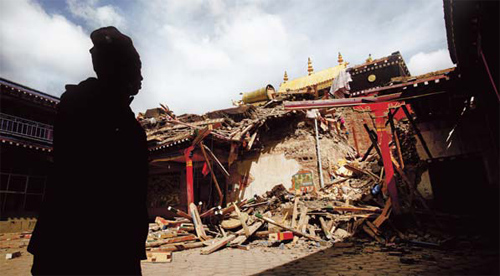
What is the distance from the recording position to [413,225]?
7250 mm

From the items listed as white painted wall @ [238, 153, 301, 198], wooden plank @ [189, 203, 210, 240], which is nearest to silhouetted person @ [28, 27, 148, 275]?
wooden plank @ [189, 203, 210, 240]

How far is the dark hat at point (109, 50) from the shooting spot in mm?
1341

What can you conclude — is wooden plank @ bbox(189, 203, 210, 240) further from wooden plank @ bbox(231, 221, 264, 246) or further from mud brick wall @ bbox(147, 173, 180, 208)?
mud brick wall @ bbox(147, 173, 180, 208)

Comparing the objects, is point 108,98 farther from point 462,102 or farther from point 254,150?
point 254,150

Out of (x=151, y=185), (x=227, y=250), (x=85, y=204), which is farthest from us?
(x=151, y=185)

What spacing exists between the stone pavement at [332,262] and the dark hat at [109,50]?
4.73 m

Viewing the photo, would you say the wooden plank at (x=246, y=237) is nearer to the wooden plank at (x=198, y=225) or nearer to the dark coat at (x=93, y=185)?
the wooden plank at (x=198, y=225)

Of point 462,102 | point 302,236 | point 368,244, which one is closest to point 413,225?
point 368,244

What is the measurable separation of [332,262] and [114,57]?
577cm

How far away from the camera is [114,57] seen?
136 cm

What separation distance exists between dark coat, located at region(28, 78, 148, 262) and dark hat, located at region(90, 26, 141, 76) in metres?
0.09

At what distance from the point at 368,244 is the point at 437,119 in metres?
4.37

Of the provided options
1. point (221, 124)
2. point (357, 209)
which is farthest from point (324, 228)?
point (221, 124)

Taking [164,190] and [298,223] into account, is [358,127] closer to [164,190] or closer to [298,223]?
[298,223]
